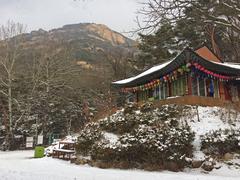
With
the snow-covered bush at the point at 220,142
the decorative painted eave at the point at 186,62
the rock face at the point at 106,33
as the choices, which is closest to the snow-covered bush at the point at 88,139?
the snow-covered bush at the point at 220,142

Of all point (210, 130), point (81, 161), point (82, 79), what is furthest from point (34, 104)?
point (210, 130)

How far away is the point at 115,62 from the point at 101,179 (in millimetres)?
29341

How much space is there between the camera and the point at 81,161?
14.3 meters

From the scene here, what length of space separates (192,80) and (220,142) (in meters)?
7.02

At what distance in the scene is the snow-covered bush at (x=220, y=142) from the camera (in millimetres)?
12648

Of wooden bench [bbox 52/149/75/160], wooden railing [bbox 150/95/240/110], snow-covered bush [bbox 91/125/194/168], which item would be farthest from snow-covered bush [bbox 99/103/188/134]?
wooden bench [bbox 52/149/75/160]

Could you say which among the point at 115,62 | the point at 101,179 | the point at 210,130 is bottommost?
the point at 101,179

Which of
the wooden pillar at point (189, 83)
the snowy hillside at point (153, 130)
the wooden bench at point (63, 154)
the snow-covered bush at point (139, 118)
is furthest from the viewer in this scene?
the wooden pillar at point (189, 83)

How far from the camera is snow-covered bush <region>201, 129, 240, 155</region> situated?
12.6 metres

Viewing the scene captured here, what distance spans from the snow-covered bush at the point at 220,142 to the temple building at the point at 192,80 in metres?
4.10

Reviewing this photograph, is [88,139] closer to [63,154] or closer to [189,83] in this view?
[63,154]

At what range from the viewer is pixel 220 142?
41.9 ft

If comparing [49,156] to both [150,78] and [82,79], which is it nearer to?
[150,78]

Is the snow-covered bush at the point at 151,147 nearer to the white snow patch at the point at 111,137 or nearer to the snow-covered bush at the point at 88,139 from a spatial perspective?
the white snow patch at the point at 111,137
